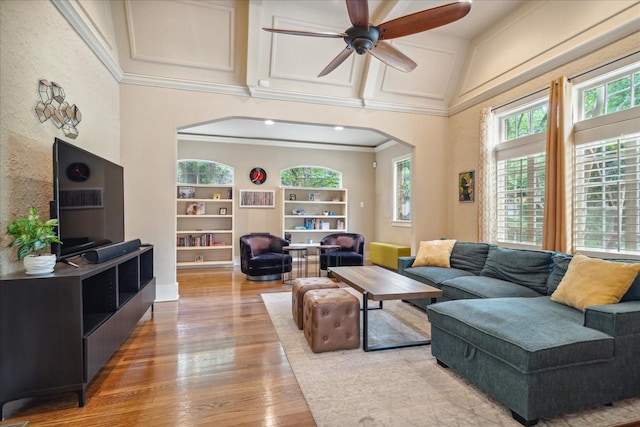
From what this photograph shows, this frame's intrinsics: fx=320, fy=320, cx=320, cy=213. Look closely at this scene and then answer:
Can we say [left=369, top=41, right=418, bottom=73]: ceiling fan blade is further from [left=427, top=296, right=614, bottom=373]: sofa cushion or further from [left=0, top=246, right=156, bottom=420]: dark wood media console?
[left=0, top=246, right=156, bottom=420]: dark wood media console

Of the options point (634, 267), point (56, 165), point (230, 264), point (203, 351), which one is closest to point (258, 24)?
point (56, 165)

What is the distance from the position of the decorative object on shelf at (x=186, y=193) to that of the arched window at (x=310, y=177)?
2.05 m

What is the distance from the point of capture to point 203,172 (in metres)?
7.41

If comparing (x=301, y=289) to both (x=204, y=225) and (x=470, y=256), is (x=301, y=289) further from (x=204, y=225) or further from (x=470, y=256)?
(x=204, y=225)

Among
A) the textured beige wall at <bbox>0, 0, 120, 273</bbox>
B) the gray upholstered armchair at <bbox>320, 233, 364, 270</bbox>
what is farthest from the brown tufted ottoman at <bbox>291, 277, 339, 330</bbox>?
the gray upholstered armchair at <bbox>320, 233, 364, 270</bbox>

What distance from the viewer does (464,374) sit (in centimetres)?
222

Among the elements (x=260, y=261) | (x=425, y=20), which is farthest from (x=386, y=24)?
(x=260, y=261)

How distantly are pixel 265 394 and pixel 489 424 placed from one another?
54.1 inches

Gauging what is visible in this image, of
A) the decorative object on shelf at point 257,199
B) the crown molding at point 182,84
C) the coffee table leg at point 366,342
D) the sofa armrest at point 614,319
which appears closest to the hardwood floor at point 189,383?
the coffee table leg at point 366,342

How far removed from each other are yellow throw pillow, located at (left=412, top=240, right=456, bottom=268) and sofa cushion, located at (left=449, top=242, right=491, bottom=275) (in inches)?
3.0

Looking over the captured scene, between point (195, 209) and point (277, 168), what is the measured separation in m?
2.12

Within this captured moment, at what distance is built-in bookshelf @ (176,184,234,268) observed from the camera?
23.0 ft

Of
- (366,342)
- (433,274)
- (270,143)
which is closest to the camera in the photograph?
A: (366,342)

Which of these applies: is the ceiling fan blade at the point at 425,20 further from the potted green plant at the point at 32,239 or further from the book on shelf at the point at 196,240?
the book on shelf at the point at 196,240
